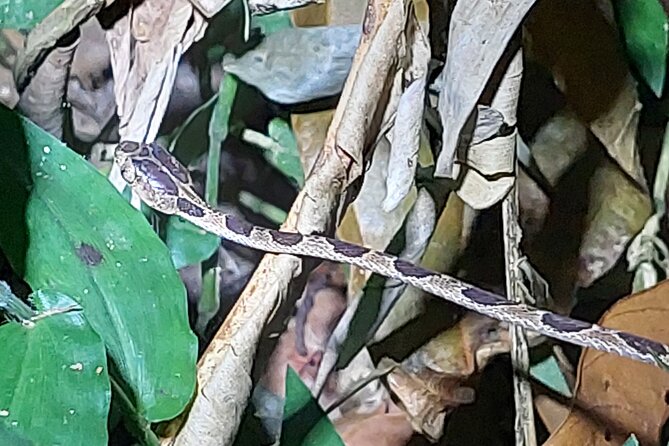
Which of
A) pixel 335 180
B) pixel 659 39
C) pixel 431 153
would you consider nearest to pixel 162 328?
pixel 335 180

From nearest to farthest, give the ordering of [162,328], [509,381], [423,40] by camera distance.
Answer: [162,328]
[423,40]
[509,381]

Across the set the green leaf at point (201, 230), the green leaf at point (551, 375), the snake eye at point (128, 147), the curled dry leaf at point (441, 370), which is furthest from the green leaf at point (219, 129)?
the green leaf at point (551, 375)

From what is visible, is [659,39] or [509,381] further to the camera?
[509,381]

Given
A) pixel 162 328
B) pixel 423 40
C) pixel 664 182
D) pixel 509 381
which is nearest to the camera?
→ pixel 162 328

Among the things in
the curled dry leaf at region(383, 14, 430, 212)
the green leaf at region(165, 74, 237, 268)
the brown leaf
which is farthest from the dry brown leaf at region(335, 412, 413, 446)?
the curled dry leaf at region(383, 14, 430, 212)

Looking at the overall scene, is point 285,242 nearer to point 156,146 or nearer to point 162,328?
point 162,328

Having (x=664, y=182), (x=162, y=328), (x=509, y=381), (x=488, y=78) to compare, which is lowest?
(x=509, y=381)

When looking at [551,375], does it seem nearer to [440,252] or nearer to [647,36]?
[440,252]

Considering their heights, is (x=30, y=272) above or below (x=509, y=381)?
above
